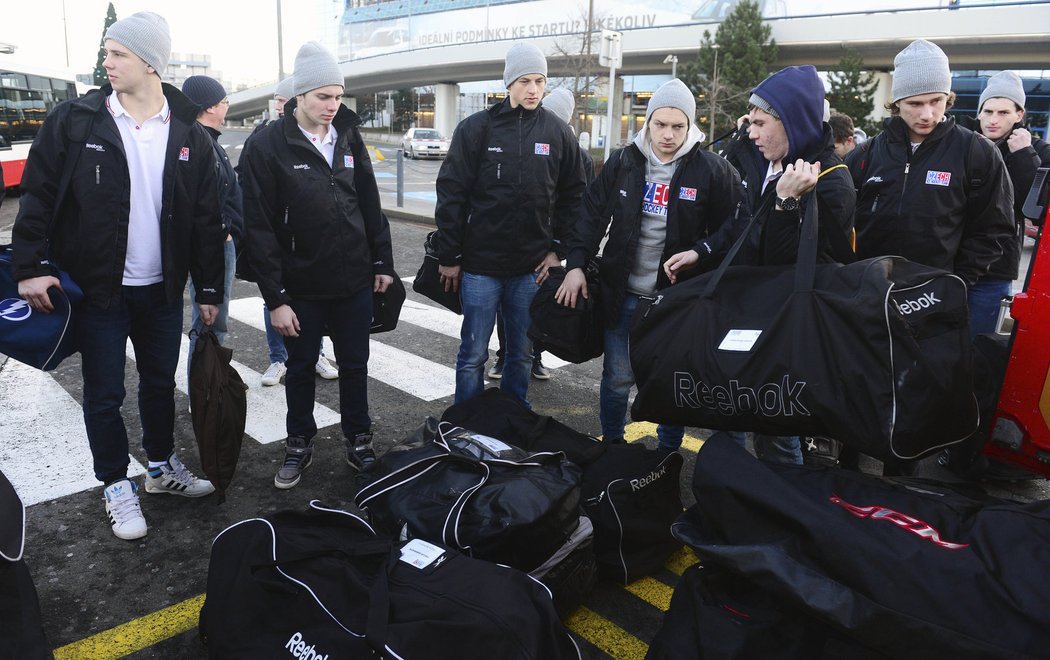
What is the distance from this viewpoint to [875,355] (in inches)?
92.2

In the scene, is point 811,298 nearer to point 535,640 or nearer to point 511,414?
point 535,640

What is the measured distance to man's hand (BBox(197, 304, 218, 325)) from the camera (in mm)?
3732

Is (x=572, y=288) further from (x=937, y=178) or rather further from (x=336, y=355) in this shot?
(x=937, y=178)

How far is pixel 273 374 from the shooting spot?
5.74 metres

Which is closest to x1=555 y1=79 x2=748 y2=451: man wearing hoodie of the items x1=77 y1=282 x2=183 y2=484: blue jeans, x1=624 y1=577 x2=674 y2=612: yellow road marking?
x1=624 y1=577 x2=674 y2=612: yellow road marking

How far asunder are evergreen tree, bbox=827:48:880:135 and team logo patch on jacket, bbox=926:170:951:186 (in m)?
34.8

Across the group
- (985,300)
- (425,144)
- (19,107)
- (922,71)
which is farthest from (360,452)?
(425,144)

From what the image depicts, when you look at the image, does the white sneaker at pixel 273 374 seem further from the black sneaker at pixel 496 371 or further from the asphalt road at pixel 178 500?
the black sneaker at pixel 496 371

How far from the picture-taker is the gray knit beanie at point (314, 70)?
370 centimetres

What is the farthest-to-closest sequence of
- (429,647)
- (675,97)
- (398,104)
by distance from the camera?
(398,104), (675,97), (429,647)

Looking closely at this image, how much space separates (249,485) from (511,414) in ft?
4.99

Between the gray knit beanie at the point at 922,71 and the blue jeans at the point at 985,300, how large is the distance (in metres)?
1.15

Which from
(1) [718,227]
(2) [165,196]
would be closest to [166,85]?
(2) [165,196]

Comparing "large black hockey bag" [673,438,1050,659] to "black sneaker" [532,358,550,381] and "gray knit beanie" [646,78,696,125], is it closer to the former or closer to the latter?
"gray knit beanie" [646,78,696,125]
